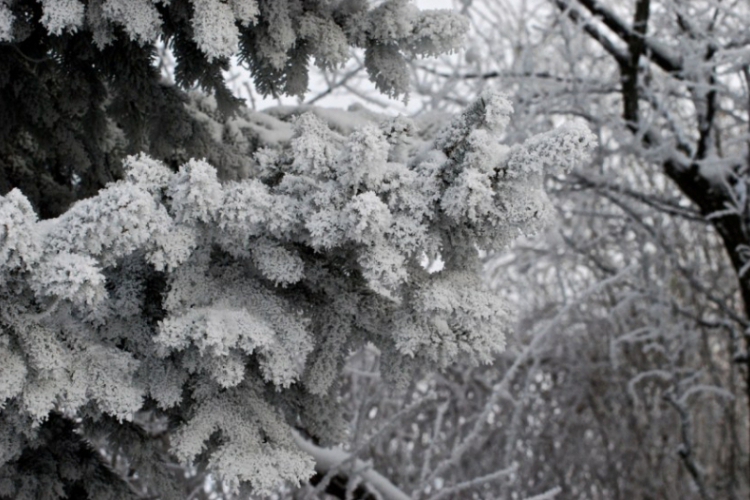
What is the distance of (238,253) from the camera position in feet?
7.13

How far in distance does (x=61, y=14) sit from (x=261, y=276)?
2.82 ft

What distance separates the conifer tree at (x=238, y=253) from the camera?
190cm

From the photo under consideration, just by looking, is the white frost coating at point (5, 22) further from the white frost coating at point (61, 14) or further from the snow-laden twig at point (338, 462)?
A: the snow-laden twig at point (338, 462)

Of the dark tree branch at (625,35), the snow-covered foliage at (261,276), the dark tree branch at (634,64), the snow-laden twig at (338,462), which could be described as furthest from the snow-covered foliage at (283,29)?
the dark tree branch at (625,35)

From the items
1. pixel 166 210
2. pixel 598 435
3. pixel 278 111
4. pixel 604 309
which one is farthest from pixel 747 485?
pixel 166 210

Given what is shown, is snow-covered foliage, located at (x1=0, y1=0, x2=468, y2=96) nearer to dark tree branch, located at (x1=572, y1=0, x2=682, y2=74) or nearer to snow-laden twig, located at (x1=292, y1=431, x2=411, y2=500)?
snow-laden twig, located at (x1=292, y1=431, x2=411, y2=500)

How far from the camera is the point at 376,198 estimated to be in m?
1.90

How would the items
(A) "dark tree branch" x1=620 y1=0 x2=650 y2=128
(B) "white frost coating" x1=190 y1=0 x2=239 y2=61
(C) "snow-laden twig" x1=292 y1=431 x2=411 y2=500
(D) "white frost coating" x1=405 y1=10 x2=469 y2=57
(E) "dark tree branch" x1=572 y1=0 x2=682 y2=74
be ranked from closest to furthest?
(B) "white frost coating" x1=190 y1=0 x2=239 y2=61
(D) "white frost coating" x1=405 y1=10 x2=469 y2=57
(C) "snow-laden twig" x1=292 y1=431 x2=411 y2=500
(A) "dark tree branch" x1=620 y1=0 x2=650 y2=128
(E) "dark tree branch" x1=572 y1=0 x2=682 y2=74

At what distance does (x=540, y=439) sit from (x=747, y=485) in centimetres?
198

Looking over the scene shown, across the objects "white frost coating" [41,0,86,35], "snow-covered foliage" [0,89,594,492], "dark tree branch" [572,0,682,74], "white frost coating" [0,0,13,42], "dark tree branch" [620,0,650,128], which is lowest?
"snow-covered foliage" [0,89,594,492]

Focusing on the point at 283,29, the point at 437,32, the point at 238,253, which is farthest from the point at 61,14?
the point at 437,32

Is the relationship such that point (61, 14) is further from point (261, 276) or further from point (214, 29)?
point (261, 276)

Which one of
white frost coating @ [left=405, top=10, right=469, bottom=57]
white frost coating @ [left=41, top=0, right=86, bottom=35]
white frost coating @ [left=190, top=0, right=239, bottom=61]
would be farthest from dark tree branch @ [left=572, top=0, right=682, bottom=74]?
white frost coating @ [left=41, top=0, right=86, bottom=35]

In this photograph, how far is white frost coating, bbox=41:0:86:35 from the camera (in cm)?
220
